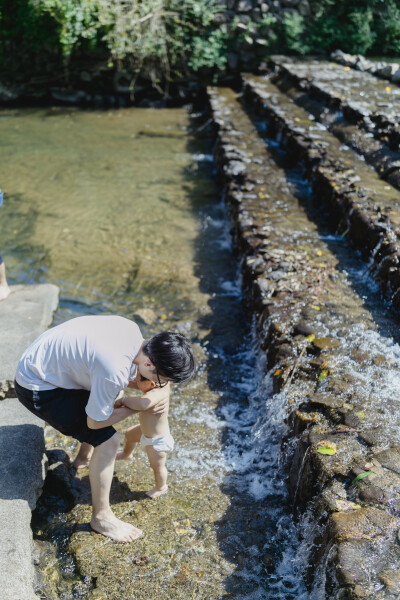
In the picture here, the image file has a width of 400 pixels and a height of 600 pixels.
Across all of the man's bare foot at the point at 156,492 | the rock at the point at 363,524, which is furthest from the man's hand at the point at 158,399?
the rock at the point at 363,524

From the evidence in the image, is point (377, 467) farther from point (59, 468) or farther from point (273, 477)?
point (59, 468)

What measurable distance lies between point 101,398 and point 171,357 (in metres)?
0.38

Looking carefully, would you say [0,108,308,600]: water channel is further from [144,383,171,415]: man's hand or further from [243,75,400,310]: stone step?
[243,75,400,310]: stone step

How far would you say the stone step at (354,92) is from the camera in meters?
7.77

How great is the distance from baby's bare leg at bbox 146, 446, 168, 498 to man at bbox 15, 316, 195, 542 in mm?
307

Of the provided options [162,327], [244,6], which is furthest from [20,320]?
[244,6]

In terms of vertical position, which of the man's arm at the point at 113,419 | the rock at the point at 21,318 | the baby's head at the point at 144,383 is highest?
the baby's head at the point at 144,383

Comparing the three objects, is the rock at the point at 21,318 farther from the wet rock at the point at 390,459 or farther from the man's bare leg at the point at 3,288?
the wet rock at the point at 390,459

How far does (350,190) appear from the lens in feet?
20.0

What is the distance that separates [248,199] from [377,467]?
14.0 feet

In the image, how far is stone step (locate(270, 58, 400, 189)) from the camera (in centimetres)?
714

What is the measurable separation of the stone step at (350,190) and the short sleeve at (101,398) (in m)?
2.91

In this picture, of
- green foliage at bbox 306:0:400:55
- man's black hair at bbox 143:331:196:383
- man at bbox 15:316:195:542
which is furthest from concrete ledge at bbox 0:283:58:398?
green foliage at bbox 306:0:400:55

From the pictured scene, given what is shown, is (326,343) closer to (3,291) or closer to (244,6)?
(3,291)
